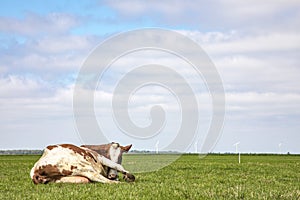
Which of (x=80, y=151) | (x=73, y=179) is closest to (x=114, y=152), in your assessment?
(x=80, y=151)

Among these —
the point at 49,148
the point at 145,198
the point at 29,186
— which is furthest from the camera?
the point at 49,148

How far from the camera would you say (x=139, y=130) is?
819 inches

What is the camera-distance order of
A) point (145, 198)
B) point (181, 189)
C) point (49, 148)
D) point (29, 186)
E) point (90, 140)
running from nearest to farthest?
1. point (145, 198)
2. point (181, 189)
3. point (29, 186)
4. point (49, 148)
5. point (90, 140)

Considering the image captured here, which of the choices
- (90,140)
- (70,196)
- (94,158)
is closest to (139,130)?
(90,140)

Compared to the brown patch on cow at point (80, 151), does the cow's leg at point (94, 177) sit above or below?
below

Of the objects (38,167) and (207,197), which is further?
(38,167)

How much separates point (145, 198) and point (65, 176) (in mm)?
4675

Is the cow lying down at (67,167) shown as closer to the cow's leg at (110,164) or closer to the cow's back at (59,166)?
the cow's back at (59,166)

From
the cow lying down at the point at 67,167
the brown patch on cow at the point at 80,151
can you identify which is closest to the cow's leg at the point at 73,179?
the cow lying down at the point at 67,167

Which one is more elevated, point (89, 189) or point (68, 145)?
point (68, 145)

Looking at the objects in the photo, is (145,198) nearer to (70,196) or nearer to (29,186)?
(70,196)

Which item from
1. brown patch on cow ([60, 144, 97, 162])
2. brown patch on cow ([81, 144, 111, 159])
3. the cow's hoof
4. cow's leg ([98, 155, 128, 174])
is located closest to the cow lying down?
brown patch on cow ([60, 144, 97, 162])

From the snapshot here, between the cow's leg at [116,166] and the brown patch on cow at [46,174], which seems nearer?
the brown patch on cow at [46,174]

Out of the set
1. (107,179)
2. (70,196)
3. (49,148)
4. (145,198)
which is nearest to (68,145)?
(49,148)
